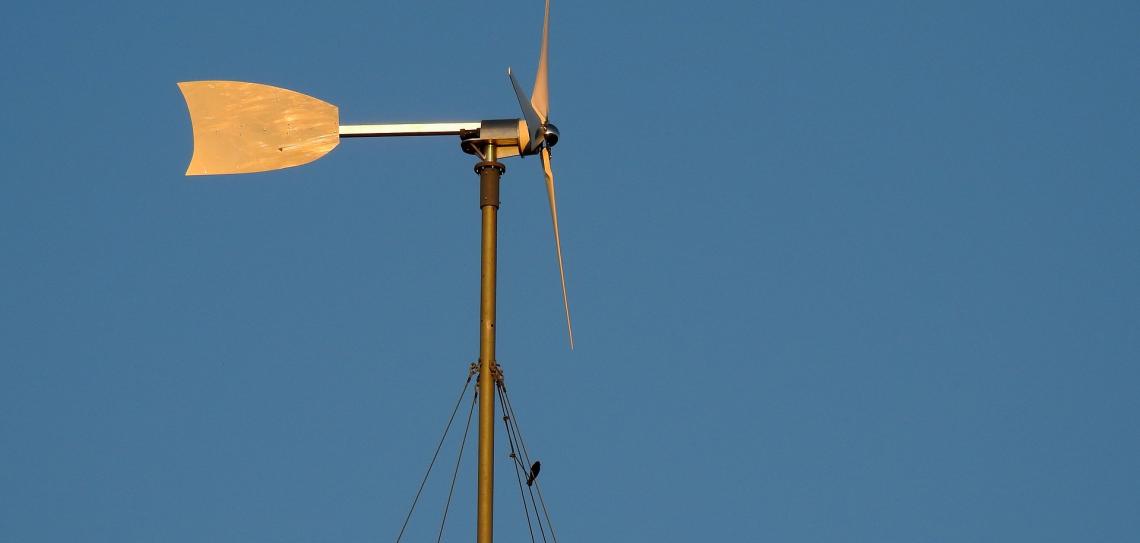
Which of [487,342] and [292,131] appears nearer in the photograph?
[487,342]

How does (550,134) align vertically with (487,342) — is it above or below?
above

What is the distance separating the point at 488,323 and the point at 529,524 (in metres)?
2.30

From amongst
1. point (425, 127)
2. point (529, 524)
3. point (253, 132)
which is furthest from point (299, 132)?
point (529, 524)

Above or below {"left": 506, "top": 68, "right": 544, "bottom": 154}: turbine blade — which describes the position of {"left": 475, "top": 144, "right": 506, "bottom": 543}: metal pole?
below

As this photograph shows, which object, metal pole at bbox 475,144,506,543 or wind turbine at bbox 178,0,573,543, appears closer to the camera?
metal pole at bbox 475,144,506,543

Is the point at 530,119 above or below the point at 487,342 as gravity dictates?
above

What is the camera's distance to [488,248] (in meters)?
15.1

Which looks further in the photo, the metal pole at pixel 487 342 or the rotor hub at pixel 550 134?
the rotor hub at pixel 550 134

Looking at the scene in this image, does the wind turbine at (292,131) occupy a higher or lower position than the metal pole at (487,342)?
higher

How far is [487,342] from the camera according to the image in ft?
48.9

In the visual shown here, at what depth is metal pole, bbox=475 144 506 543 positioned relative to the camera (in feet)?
46.2

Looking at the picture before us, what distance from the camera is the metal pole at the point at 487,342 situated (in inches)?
555

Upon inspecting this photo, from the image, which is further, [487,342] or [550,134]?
[550,134]

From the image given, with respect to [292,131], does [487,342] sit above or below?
below
